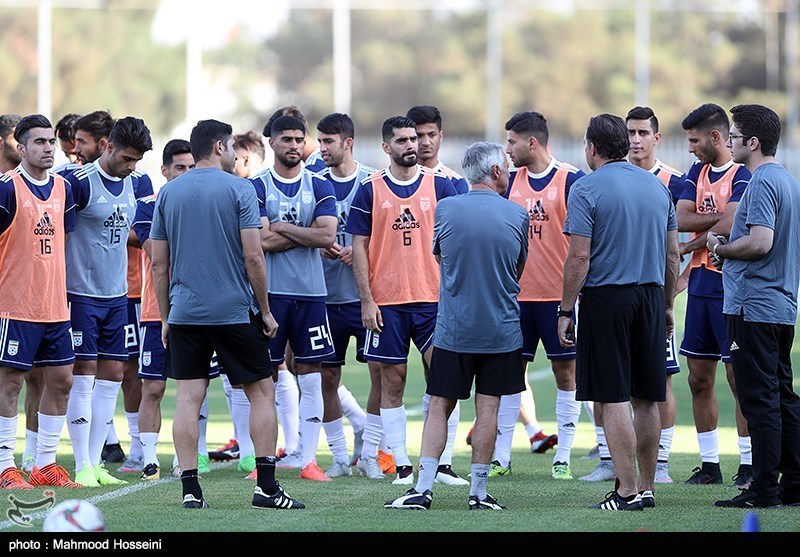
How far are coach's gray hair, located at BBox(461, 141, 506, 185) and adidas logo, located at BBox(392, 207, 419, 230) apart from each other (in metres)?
1.50

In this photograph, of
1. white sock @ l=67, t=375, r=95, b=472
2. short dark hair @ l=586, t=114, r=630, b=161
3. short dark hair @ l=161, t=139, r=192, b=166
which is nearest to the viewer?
short dark hair @ l=586, t=114, r=630, b=161

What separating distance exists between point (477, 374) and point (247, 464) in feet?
9.20

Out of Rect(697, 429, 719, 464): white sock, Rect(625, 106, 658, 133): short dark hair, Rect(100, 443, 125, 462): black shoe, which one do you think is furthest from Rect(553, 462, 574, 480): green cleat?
Rect(100, 443, 125, 462): black shoe

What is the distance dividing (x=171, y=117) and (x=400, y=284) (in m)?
51.4

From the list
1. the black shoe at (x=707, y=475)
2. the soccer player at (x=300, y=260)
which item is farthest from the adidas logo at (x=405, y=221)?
the black shoe at (x=707, y=475)

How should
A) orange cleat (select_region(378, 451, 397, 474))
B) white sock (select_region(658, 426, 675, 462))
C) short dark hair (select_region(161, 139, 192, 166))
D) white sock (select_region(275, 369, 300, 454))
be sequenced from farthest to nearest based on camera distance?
white sock (select_region(275, 369, 300, 454)), orange cleat (select_region(378, 451, 397, 474)), short dark hair (select_region(161, 139, 192, 166)), white sock (select_region(658, 426, 675, 462))

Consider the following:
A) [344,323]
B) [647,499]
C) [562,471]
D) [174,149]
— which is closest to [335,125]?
[174,149]

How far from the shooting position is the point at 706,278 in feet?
32.3

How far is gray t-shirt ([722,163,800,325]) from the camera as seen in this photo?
826 centimetres

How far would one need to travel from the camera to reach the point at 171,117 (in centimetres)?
5950

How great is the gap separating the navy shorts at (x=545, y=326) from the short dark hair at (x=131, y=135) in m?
3.18

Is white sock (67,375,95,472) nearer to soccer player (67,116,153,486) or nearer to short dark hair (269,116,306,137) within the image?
soccer player (67,116,153,486)

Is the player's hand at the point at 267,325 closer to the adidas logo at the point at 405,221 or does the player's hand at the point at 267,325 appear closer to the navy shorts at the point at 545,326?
the adidas logo at the point at 405,221

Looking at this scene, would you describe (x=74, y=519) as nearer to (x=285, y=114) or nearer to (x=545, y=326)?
(x=545, y=326)
